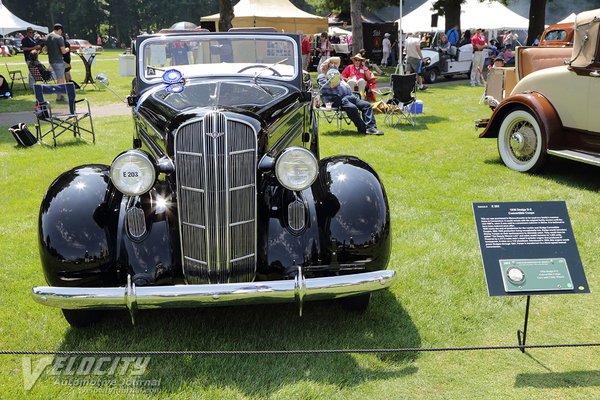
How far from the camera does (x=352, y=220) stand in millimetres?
3430

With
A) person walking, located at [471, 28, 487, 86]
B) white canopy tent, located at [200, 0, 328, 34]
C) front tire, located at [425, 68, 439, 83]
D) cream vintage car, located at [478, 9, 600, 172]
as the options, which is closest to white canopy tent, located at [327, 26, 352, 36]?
white canopy tent, located at [200, 0, 328, 34]

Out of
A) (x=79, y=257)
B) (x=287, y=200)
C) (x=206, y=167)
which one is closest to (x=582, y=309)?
(x=287, y=200)

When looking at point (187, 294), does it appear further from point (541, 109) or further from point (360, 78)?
point (360, 78)

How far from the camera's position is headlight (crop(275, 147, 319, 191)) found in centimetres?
328

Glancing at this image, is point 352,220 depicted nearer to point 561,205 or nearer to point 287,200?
point 287,200

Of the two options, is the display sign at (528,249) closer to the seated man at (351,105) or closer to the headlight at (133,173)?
the headlight at (133,173)

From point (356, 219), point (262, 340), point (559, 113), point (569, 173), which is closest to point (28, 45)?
point (559, 113)

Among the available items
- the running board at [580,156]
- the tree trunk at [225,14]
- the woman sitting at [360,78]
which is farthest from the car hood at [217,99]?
the tree trunk at [225,14]

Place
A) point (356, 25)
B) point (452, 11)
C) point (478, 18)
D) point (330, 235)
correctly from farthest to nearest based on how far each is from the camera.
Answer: point (478, 18) < point (452, 11) < point (356, 25) < point (330, 235)

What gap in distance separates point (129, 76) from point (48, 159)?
15369mm

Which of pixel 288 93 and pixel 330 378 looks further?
pixel 288 93

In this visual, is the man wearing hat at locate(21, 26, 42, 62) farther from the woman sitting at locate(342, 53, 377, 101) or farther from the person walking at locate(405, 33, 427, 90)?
the person walking at locate(405, 33, 427, 90)

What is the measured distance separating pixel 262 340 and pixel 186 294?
0.80 meters

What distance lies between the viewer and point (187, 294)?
9.57 feet
